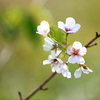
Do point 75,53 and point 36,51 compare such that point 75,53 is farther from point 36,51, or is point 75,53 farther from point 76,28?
point 36,51

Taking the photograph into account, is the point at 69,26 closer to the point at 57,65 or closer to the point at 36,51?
the point at 57,65

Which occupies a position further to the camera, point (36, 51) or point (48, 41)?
point (36, 51)

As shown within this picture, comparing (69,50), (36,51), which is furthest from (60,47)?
(36,51)

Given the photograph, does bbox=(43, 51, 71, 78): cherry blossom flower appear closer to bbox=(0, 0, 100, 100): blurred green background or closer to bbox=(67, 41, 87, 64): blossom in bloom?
bbox=(67, 41, 87, 64): blossom in bloom

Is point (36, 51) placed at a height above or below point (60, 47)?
below

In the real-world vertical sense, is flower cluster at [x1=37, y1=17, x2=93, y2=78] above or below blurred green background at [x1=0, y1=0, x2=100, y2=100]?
above

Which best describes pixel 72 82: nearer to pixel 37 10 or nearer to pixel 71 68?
pixel 71 68

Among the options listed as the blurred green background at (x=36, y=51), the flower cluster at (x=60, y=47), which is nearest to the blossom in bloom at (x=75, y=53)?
the flower cluster at (x=60, y=47)

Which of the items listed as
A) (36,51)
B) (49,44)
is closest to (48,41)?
(49,44)

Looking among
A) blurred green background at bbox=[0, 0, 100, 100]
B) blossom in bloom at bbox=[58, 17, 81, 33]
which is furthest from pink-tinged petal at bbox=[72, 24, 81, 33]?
blurred green background at bbox=[0, 0, 100, 100]

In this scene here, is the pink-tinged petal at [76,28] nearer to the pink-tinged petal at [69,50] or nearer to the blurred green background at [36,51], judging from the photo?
the pink-tinged petal at [69,50]
